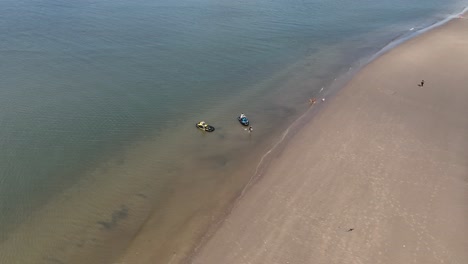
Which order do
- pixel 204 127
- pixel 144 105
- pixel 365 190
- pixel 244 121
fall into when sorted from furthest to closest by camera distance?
pixel 144 105 < pixel 244 121 < pixel 204 127 < pixel 365 190

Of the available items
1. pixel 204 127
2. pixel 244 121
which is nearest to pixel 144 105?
pixel 204 127

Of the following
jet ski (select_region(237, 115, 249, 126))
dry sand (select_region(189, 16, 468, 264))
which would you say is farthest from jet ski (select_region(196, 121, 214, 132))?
dry sand (select_region(189, 16, 468, 264))

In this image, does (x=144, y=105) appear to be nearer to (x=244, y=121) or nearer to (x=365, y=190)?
(x=244, y=121)

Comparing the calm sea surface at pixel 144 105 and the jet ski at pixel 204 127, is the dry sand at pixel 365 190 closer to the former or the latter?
the calm sea surface at pixel 144 105

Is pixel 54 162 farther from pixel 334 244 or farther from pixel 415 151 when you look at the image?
pixel 415 151

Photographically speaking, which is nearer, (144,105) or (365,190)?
(365,190)
